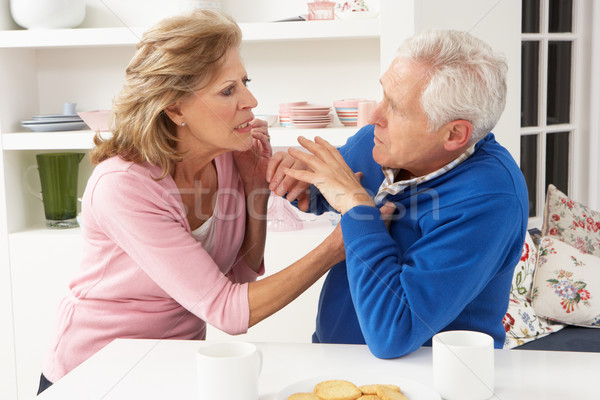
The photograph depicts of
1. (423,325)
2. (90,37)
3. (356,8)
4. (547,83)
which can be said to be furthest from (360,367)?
(547,83)

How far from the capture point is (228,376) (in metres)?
1.01

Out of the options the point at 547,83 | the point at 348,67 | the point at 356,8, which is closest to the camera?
the point at 356,8

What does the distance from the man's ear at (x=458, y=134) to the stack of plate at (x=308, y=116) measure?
4.56 feet

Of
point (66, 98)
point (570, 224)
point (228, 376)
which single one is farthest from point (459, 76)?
point (66, 98)

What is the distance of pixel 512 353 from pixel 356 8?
1.84 metres

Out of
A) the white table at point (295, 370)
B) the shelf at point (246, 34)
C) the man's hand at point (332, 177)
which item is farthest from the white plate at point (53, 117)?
the white table at point (295, 370)

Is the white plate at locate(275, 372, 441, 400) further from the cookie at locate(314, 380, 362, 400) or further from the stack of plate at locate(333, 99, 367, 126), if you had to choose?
the stack of plate at locate(333, 99, 367, 126)

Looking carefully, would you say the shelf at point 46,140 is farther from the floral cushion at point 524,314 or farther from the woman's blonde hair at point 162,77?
the floral cushion at point 524,314

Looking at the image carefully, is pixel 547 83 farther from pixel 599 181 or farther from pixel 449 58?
pixel 449 58

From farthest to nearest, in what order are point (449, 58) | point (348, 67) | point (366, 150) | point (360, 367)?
point (348, 67), point (366, 150), point (449, 58), point (360, 367)

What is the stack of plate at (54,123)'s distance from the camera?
2.87 metres

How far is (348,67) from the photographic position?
9.82 ft

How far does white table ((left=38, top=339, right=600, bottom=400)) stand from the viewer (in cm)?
109

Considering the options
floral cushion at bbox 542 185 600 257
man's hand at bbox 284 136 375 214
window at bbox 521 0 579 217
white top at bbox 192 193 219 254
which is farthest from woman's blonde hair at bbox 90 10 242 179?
window at bbox 521 0 579 217
